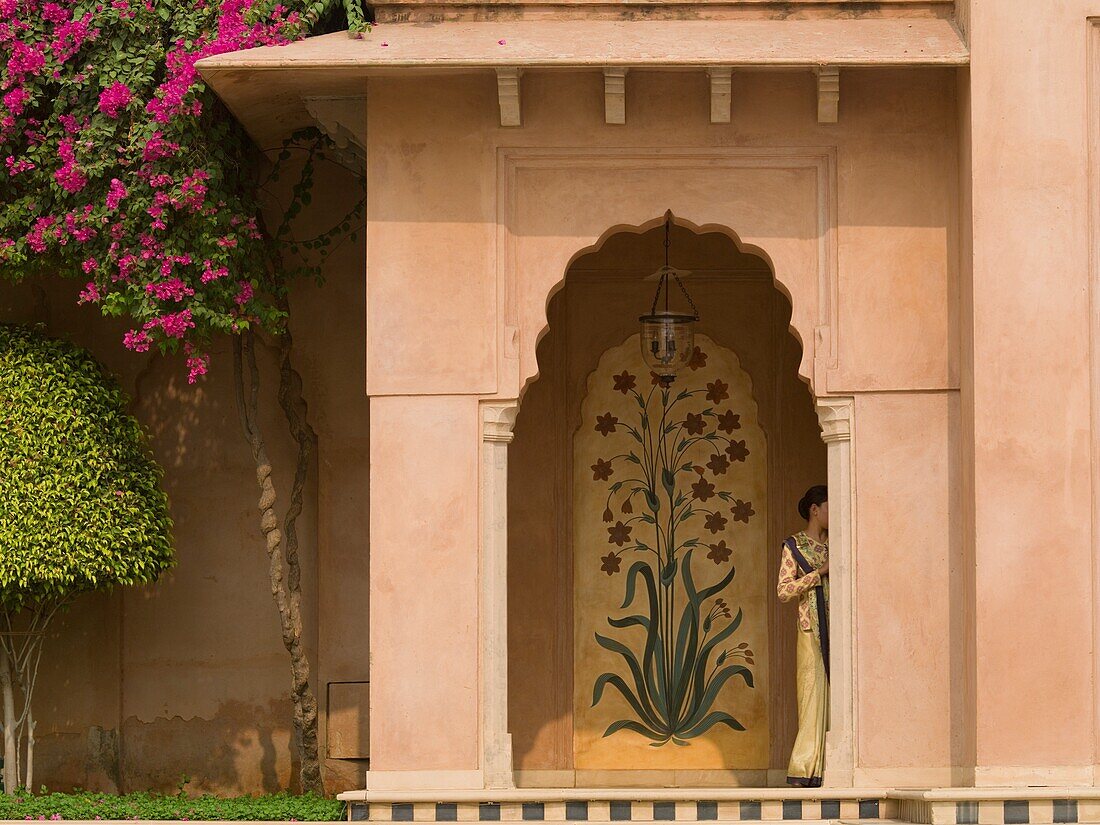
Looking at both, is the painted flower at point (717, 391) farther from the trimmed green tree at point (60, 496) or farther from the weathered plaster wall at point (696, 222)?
the trimmed green tree at point (60, 496)

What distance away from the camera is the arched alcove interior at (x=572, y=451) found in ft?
31.8

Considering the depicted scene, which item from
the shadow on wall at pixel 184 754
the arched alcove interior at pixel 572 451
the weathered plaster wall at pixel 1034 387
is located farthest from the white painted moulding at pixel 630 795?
the shadow on wall at pixel 184 754

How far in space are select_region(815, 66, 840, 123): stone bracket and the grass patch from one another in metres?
4.16

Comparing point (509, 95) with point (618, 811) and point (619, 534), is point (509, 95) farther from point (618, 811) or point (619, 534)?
point (618, 811)

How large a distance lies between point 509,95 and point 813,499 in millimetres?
2531

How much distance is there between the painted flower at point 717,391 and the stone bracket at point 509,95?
7.81ft

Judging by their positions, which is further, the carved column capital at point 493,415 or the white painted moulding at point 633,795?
the carved column capital at point 493,415

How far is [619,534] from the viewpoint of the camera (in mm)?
9883

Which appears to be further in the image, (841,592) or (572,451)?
(572,451)

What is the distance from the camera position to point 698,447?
32.6ft

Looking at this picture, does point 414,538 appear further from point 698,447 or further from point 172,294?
point 698,447

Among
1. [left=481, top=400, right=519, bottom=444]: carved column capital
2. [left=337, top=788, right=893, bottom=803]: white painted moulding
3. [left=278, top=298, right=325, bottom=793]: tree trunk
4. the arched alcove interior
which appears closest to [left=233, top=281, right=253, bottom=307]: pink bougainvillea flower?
[left=278, top=298, right=325, bottom=793]: tree trunk

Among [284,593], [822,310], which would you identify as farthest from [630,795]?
[284,593]

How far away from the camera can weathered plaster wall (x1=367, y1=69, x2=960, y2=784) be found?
803 cm
